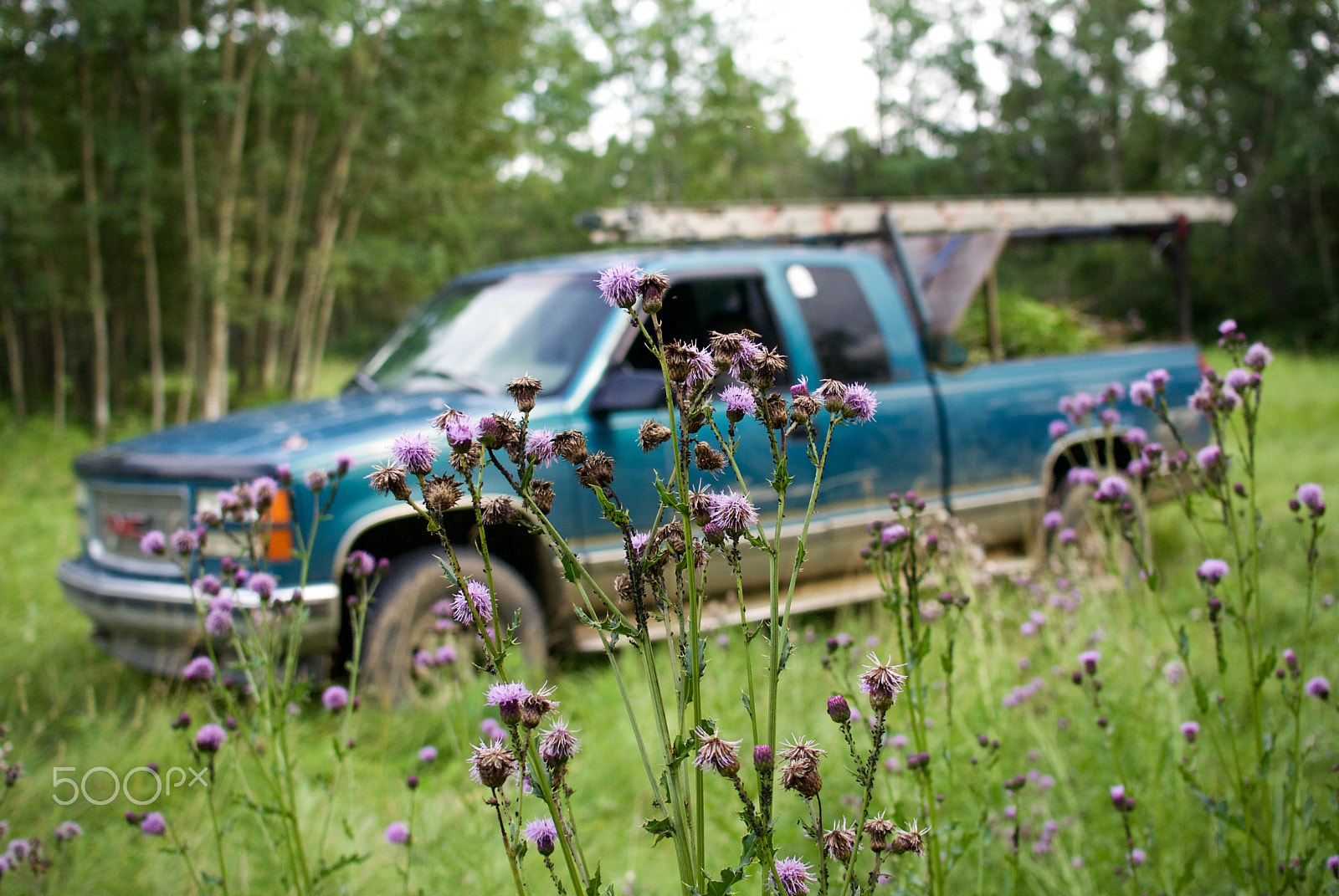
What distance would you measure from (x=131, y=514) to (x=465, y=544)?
1.39m

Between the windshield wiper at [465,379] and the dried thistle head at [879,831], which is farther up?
the windshield wiper at [465,379]

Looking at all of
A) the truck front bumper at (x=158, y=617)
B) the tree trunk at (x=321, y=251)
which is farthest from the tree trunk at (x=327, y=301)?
the truck front bumper at (x=158, y=617)

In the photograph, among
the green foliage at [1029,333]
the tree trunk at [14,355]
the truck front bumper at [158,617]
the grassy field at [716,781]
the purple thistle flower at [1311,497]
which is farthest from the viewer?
the tree trunk at [14,355]

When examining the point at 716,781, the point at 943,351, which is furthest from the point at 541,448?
the point at 943,351

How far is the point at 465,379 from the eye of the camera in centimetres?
418

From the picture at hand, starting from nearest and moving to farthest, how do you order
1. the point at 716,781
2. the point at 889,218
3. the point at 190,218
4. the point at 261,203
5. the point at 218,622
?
the point at 218,622 → the point at 716,781 → the point at 889,218 → the point at 190,218 → the point at 261,203

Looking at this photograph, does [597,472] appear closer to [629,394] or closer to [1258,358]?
[1258,358]

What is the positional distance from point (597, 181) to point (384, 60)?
13002 mm

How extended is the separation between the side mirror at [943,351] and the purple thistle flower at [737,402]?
149 inches

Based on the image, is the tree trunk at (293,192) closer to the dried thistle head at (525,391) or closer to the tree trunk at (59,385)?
the tree trunk at (59,385)

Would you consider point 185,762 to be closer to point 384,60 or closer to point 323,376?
point 384,60

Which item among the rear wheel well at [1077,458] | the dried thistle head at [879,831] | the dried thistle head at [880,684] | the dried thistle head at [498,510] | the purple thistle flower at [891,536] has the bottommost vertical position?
the rear wheel well at [1077,458]

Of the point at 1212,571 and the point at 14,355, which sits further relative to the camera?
the point at 14,355
